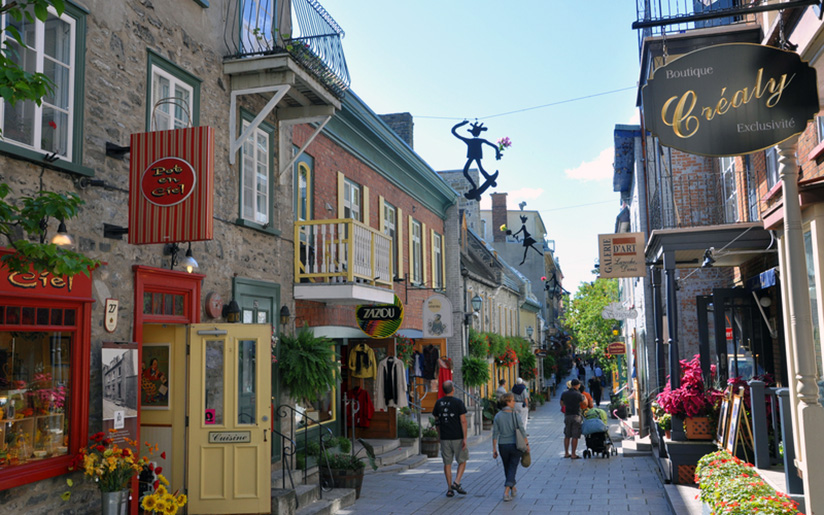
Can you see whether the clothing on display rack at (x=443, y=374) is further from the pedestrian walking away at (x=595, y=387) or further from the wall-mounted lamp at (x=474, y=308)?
the pedestrian walking away at (x=595, y=387)

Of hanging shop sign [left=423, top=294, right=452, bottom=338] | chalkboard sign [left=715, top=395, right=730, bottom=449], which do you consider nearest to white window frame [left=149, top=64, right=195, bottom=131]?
chalkboard sign [left=715, top=395, right=730, bottom=449]

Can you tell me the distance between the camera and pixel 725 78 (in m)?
5.73

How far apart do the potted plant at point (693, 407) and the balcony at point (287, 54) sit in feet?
21.9

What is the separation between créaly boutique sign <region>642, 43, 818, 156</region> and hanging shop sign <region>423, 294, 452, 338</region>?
41.1 ft

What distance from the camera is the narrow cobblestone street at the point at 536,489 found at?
Result: 9992mm

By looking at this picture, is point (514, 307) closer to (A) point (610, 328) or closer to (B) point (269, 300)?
(A) point (610, 328)

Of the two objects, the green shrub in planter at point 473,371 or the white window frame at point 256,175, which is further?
the green shrub in planter at point 473,371

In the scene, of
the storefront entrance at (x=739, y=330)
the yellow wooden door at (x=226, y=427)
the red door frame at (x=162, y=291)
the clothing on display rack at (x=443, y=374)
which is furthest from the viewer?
the clothing on display rack at (x=443, y=374)

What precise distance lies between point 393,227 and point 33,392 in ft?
38.1

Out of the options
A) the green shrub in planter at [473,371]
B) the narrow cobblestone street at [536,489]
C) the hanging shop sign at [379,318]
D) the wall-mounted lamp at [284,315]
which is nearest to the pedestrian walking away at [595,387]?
the green shrub in planter at [473,371]

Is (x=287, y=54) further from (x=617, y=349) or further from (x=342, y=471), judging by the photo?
(x=617, y=349)

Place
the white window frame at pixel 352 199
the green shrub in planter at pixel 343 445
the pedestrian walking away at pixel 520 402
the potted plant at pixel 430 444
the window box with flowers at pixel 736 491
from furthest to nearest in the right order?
the potted plant at pixel 430 444, the pedestrian walking away at pixel 520 402, the white window frame at pixel 352 199, the green shrub in planter at pixel 343 445, the window box with flowers at pixel 736 491

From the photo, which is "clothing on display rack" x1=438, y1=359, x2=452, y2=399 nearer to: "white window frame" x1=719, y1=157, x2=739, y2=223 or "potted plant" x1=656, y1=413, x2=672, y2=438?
"white window frame" x1=719, y1=157, x2=739, y2=223

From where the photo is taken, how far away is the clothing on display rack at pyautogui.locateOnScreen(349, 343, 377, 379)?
1485cm
